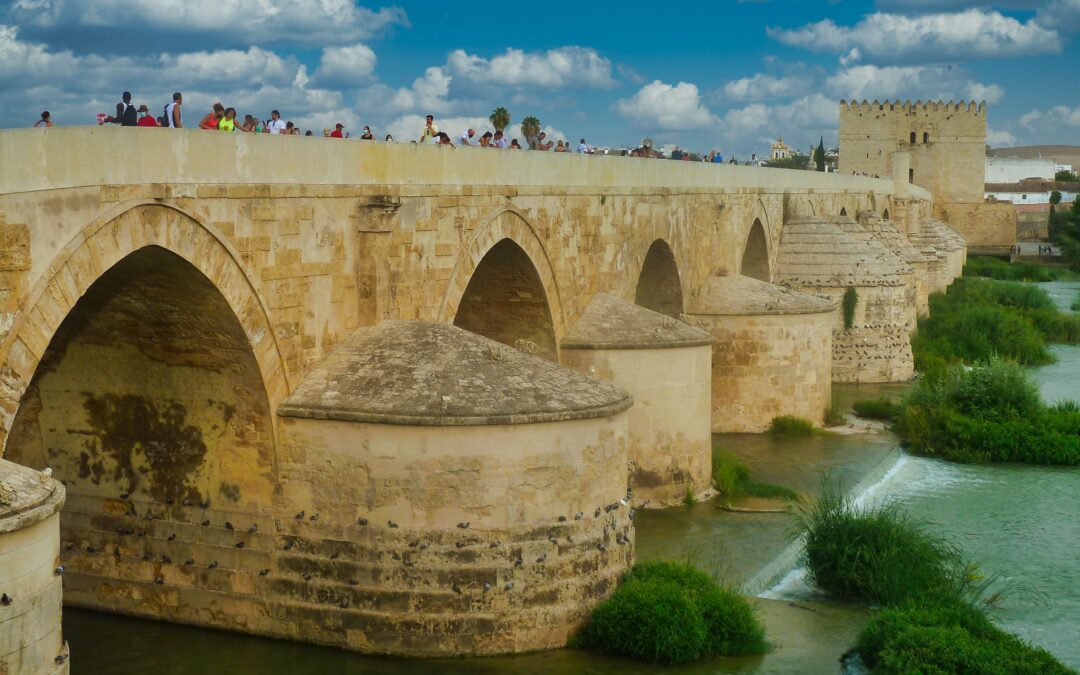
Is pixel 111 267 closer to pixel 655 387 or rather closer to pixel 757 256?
pixel 655 387

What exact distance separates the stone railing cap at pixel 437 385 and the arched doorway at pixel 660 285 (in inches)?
306

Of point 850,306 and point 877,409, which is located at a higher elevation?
point 850,306

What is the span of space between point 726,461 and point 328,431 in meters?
7.05

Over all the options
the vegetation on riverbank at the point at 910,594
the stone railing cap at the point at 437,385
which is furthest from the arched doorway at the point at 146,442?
the vegetation on riverbank at the point at 910,594

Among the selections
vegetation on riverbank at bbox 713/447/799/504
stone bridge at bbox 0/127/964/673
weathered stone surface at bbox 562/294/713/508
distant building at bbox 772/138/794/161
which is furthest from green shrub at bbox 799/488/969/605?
distant building at bbox 772/138/794/161

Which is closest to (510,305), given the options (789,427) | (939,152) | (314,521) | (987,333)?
(314,521)

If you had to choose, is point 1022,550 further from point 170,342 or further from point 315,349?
point 170,342

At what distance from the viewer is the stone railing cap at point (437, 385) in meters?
9.89

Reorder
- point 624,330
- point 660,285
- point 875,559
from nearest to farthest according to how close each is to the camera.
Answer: point 875,559 → point 624,330 → point 660,285

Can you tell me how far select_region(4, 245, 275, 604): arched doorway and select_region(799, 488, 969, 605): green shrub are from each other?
478 cm

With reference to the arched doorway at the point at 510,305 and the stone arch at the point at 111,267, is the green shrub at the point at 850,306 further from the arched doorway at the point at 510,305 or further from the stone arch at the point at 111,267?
the stone arch at the point at 111,267

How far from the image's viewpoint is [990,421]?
712 inches

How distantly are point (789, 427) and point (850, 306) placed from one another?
5.81 m

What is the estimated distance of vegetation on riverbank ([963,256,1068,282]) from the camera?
4709 centimetres
